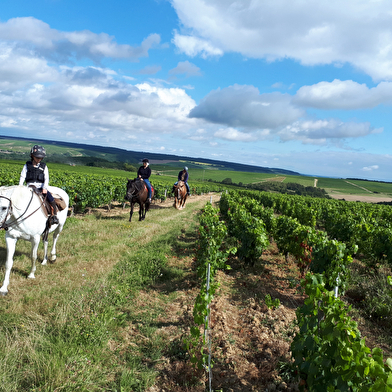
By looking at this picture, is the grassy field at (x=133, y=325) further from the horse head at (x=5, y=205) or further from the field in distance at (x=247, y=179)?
the field in distance at (x=247, y=179)

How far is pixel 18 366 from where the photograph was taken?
3.24m

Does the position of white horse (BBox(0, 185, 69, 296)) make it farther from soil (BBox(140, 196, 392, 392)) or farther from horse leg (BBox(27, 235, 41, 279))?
soil (BBox(140, 196, 392, 392))

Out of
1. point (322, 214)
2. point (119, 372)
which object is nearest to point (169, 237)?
Answer: point (119, 372)

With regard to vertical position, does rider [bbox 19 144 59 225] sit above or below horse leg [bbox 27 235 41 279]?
above

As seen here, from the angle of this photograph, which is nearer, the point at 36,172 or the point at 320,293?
the point at 320,293

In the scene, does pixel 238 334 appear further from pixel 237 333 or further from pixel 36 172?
pixel 36 172

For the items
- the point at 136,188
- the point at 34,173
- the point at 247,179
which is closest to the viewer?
the point at 34,173

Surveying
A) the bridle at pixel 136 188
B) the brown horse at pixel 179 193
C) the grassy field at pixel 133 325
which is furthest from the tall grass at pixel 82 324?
the brown horse at pixel 179 193

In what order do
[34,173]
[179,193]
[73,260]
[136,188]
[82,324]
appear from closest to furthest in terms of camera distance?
[82,324], [34,173], [73,260], [136,188], [179,193]

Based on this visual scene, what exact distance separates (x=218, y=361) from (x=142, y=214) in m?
11.8

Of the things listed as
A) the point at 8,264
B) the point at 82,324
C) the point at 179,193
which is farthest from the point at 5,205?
the point at 179,193

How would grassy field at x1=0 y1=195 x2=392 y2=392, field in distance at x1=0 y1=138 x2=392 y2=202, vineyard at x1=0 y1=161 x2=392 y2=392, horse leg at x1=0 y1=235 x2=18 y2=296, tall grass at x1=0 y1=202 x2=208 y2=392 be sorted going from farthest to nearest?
field in distance at x1=0 y1=138 x2=392 y2=202
horse leg at x1=0 y1=235 x2=18 y2=296
grassy field at x1=0 y1=195 x2=392 y2=392
tall grass at x1=0 y1=202 x2=208 y2=392
vineyard at x1=0 y1=161 x2=392 y2=392

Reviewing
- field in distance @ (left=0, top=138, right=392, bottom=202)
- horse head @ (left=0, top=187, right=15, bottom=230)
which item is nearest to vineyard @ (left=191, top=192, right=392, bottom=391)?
horse head @ (left=0, top=187, right=15, bottom=230)

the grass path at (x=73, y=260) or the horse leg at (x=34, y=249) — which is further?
the horse leg at (x=34, y=249)
